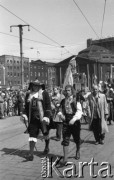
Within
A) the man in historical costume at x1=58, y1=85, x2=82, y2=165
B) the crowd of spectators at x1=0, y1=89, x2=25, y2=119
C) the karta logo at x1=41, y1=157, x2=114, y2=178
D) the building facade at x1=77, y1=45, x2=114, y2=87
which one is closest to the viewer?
the karta logo at x1=41, y1=157, x2=114, y2=178

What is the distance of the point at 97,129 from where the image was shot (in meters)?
9.36

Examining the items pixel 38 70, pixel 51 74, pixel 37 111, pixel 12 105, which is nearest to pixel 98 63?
pixel 51 74

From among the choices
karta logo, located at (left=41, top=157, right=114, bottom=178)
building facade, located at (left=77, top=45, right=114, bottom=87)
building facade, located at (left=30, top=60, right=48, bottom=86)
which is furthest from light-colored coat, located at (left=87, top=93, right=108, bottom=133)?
building facade, located at (left=30, top=60, right=48, bottom=86)

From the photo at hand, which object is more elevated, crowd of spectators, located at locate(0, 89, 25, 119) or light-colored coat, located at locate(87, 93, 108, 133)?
light-colored coat, located at locate(87, 93, 108, 133)

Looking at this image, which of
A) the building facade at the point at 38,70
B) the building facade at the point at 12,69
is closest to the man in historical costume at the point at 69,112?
the building facade at the point at 12,69

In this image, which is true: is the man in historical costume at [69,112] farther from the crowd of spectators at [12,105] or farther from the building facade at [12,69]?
the building facade at [12,69]

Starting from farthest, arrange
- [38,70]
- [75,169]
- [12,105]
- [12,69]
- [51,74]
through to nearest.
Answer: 1. [51,74]
2. [38,70]
3. [12,69]
4. [12,105]
5. [75,169]

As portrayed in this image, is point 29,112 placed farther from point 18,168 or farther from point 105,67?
point 105,67

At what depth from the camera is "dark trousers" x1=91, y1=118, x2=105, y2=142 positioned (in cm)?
925

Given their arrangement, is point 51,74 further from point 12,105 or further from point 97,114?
point 97,114

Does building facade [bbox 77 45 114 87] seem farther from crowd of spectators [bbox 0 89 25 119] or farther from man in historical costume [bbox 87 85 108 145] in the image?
man in historical costume [bbox 87 85 108 145]

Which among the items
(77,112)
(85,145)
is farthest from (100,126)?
(77,112)

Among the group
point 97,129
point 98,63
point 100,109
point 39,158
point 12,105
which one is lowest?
point 39,158

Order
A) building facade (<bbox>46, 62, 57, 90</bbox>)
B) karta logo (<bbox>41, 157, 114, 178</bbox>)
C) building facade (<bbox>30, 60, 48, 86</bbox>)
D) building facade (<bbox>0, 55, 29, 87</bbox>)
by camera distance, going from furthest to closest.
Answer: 1. building facade (<bbox>46, 62, 57, 90</bbox>)
2. building facade (<bbox>30, 60, 48, 86</bbox>)
3. building facade (<bbox>0, 55, 29, 87</bbox>)
4. karta logo (<bbox>41, 157, 114, 178</bbox>)
